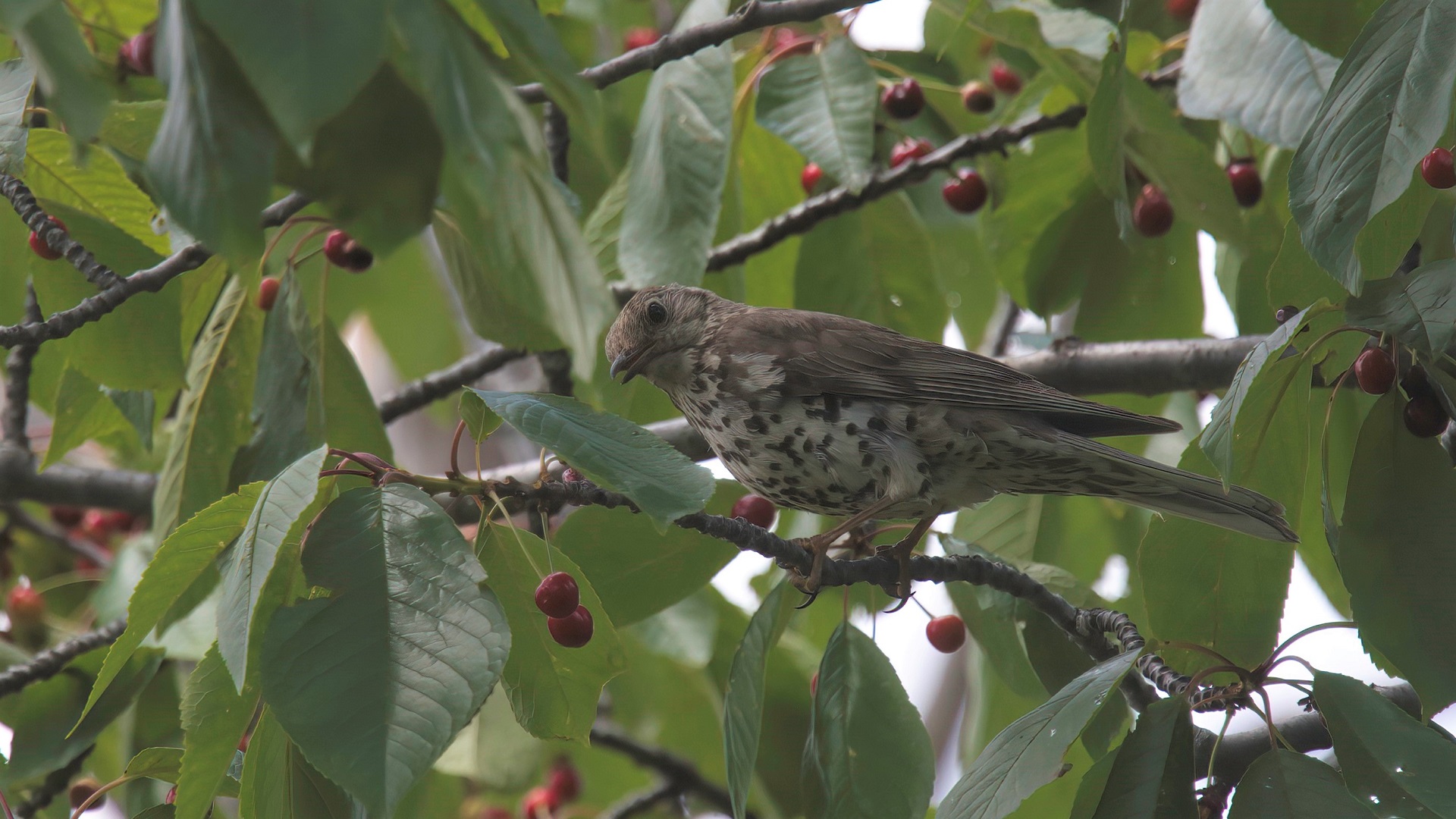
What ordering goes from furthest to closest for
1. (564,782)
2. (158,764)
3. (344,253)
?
(564,782)
(344,253)
(158,764)

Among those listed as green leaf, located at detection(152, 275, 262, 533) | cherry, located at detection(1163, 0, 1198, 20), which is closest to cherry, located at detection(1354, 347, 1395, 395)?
cherry, located at detection(1163, 0, 1198, 20)

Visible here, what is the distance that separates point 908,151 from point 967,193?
0.92 feet

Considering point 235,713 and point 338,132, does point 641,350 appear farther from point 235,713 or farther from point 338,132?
point 338,132

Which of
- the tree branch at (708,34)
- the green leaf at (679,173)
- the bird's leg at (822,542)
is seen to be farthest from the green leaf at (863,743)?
the tree branch at (708,34)

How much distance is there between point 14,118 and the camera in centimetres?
238

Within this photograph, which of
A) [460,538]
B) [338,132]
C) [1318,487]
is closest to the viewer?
[338,132]

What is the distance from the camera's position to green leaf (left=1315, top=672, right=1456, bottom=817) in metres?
2.02

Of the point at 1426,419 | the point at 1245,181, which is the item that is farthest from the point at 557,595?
the point at 1245,181

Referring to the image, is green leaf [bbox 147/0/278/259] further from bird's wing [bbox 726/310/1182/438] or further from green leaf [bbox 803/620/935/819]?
bird's wing [bbox 726/310/1182/438]

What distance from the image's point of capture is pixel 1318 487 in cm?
338

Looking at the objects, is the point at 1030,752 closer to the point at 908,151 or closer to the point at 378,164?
the point at 378,164

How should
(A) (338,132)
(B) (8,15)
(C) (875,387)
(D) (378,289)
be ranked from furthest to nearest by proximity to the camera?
(D) (378,289) < (C) (875,387) < (A) (338,132) < (B) (8,15)

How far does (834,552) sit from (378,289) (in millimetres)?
3285

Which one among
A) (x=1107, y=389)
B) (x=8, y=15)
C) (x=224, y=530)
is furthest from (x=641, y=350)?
(x=8, y=15)
